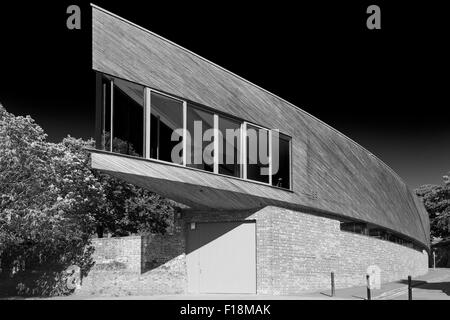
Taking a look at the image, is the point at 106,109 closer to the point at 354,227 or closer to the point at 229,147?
the point at 229,147

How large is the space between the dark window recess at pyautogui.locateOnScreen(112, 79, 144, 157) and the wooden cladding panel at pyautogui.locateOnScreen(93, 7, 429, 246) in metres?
0.40

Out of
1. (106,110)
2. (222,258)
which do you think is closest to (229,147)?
(222,258)

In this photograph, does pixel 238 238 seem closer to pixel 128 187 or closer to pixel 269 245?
pixel 269 245

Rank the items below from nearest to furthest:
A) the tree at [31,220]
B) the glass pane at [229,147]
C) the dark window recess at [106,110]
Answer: the dark window recess at [106,110] < the glass pane at [229,147] < the tree at [31,220]

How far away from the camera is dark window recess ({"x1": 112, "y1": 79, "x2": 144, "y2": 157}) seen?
16.2 m

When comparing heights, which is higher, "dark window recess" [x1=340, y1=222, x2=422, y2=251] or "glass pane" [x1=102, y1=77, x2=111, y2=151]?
"glass pane" [x1=102, y1=77, x2=111, y2=151]

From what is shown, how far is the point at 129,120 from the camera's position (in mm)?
16453

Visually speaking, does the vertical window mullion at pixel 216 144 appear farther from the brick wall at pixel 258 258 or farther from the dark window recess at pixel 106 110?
the dark window recess at pixel 106 110

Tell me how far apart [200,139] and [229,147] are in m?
1.41

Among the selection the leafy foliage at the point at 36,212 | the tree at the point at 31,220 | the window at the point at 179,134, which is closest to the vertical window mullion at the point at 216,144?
the window at the point at 179,134

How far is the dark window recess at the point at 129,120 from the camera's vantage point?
16.2 meters

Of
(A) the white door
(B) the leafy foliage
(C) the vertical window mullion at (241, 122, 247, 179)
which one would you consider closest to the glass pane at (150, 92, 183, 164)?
(C) the vertical window mullion at (241, 122, 247, 179)

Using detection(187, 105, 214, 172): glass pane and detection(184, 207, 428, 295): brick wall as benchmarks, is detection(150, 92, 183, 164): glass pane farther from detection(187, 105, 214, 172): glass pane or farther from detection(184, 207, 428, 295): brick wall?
detection(184, 207, 428, 295): brick wall

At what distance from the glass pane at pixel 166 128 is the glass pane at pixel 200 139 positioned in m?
0.38
